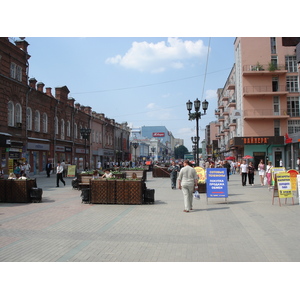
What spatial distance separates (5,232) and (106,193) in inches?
191

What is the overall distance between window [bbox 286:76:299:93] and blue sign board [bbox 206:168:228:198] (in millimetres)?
38374

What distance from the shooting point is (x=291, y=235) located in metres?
6.98

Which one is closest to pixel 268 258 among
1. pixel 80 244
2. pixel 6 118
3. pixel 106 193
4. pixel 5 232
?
pixel 80 244

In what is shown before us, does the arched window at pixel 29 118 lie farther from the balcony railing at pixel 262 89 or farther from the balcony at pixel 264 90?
the balcony railing at pixel 262 89

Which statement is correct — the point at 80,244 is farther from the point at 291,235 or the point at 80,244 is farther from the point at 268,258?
the point at 291,235

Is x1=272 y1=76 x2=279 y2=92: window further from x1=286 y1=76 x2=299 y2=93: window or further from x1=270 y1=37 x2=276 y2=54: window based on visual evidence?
x1=270 y1=37 x2=276 y2=54: window

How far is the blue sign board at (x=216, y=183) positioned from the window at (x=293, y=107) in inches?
1483

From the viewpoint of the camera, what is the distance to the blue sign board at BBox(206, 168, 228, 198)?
12.0 m

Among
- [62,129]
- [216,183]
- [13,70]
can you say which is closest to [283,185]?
[216,183]

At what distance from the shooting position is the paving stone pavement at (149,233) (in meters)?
5.58

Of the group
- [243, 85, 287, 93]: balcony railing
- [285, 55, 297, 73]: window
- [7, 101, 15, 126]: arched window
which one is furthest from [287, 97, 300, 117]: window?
[7, 101, 15, 126]: arched window

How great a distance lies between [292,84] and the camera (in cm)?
4497

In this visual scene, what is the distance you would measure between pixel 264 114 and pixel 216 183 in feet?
118

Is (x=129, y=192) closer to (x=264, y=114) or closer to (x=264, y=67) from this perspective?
(x=264, y=114)
